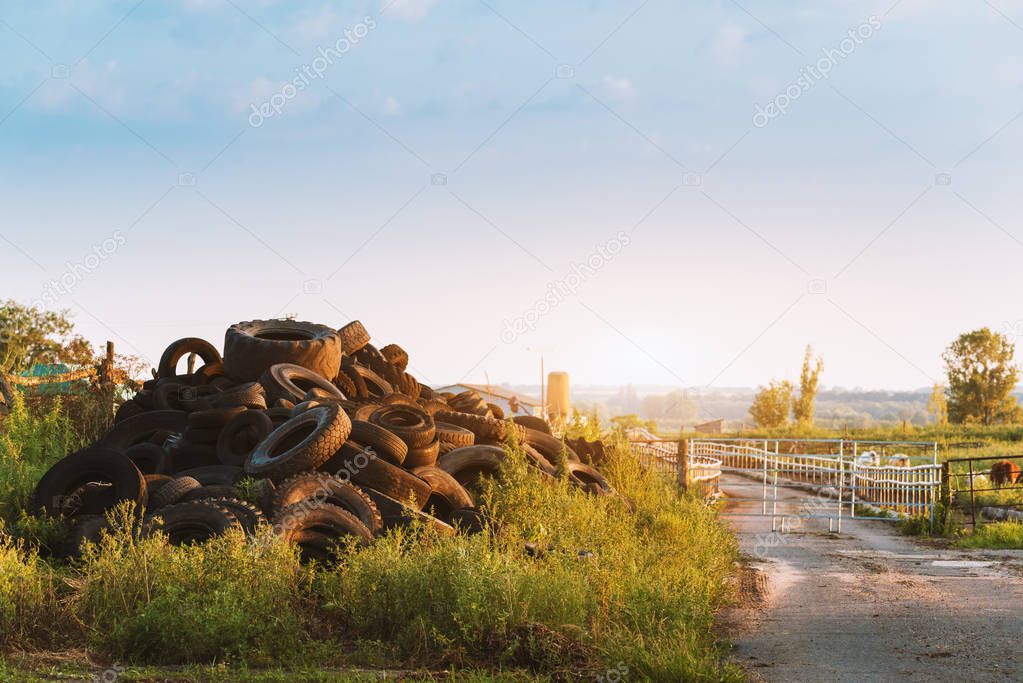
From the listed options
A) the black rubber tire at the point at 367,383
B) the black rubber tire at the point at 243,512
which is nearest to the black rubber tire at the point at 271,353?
the black rubber tire at the point at 367,383

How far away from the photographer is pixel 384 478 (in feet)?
35.6

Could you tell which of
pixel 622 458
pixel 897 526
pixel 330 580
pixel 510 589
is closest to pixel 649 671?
pixel 510 589

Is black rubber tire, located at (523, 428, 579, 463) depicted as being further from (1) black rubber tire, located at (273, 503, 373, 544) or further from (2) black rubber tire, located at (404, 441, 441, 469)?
(1) black rubber tire, located at (273, 503, 373, 544)

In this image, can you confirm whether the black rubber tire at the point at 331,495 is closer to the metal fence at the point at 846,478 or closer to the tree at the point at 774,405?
the metal fence at the point at 846,478

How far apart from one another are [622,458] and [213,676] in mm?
10400

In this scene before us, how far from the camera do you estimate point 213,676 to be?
6.38 m

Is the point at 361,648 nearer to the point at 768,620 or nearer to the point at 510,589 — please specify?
the point at 510,589

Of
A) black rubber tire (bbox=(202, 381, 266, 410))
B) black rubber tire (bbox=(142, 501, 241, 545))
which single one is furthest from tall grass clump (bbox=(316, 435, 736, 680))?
black rubber tire (bbox=(202, 381, 266, 410))

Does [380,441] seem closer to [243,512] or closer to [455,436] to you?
[455,436]

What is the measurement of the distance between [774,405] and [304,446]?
55685mm

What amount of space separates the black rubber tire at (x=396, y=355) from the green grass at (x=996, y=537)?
10.7 m

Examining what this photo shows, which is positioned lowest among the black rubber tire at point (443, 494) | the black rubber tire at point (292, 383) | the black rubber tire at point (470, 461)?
the black rubber tire at point (443, 494)

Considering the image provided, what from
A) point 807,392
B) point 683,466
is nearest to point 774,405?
point 807,392

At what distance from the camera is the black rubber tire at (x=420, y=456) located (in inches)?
476
